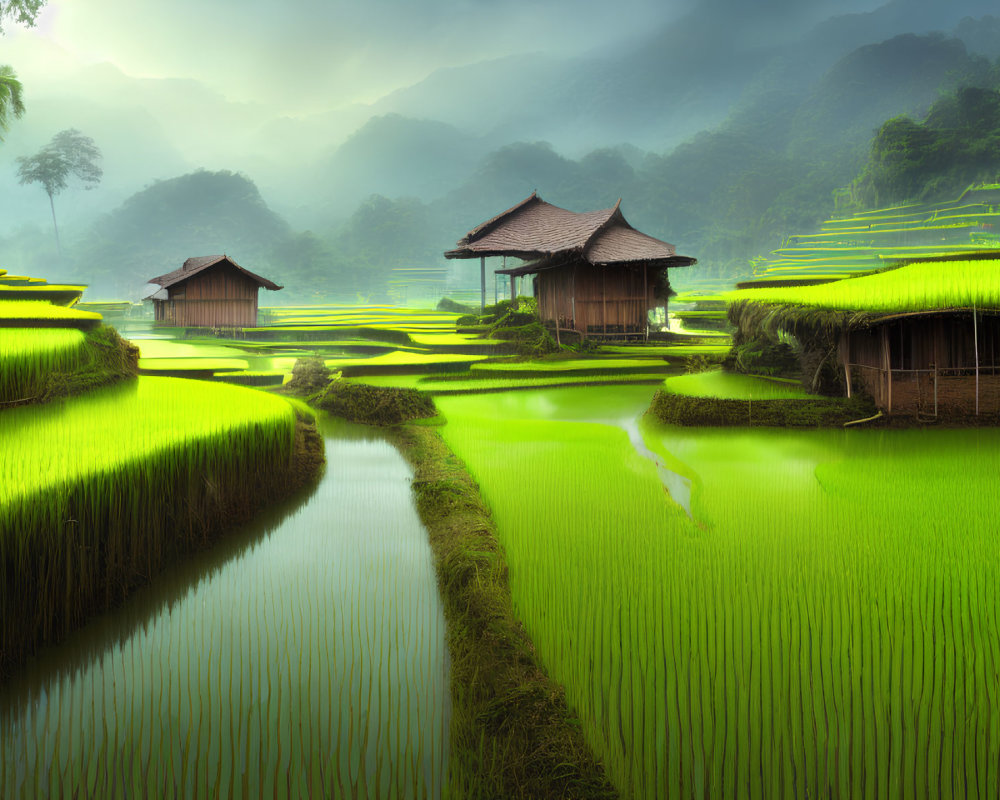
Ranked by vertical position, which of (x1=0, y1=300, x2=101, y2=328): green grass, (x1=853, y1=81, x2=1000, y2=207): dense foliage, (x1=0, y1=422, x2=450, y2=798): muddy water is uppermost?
(x1=853, y1=81, x2=1000, y2=207): dense foliage

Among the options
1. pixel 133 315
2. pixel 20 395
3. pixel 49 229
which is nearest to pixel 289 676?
pixel 20 395

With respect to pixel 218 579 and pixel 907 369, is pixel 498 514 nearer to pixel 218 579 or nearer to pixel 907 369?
pixel 218 579

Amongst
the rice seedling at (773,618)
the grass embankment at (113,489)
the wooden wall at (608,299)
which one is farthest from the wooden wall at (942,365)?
the wooden wall at (608,299)

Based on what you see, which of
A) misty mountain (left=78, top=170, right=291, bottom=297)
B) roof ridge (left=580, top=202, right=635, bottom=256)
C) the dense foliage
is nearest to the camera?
roof ridge (left=580, top=202, right=635, bottom=256)

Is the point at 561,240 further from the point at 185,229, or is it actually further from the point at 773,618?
the point at 185,229

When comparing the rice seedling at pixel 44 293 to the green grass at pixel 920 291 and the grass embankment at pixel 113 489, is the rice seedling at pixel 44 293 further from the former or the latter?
the green grass at pixel 920 291

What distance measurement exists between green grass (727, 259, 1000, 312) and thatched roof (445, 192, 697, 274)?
6.92 m

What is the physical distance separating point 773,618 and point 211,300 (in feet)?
58.0

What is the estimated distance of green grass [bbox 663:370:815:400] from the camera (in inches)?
258

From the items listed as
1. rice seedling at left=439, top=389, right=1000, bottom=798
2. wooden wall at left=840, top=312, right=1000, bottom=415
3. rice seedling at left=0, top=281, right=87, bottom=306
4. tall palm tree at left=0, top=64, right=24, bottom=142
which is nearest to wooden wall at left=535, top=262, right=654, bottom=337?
wooden wall at left=840, top=312, right=1000, bottom=415

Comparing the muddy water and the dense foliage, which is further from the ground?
the dense foliage

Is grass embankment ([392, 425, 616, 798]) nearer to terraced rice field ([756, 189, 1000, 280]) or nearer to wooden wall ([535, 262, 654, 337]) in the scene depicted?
wooden wall ([535, 262, 654, 337])

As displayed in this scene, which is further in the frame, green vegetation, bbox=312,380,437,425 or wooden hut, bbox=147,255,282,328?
wooden hut, bbox=147,255,282,328

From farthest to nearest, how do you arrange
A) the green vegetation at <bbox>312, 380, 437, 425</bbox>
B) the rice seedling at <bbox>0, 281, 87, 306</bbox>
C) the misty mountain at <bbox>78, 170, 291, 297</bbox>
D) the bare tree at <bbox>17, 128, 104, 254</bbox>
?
the misty mountain at <bbox>78, 170, 291, 297</bbox> < the bare tree at <bbox>17, 128, 104, 254</bbox> < the green vegetation at <bbox>312, 380, 437, 425</bbox> < the rice seedling at <bbox>0, 281, 87, 306</bbox>
